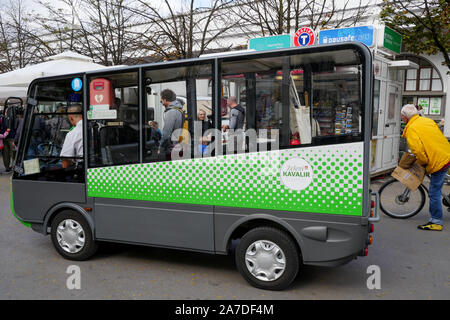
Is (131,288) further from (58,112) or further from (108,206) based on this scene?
(58,112)

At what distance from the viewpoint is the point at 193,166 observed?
4395mm

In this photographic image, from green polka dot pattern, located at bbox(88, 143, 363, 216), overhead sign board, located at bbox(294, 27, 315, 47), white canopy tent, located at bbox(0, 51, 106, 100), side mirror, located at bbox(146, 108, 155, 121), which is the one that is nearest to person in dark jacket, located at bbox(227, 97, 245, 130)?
green polka dot pattern, located at bbox(88, 143, 363, 216)

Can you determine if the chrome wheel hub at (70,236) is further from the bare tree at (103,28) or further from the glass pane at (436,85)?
the glass pane at (436,85)

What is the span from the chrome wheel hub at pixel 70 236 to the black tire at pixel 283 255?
201 centimetres

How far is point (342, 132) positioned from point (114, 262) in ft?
10.1

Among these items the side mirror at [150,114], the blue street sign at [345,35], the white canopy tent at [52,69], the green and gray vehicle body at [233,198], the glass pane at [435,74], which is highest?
the glass pane at [435,74]

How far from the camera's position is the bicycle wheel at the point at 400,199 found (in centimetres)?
701

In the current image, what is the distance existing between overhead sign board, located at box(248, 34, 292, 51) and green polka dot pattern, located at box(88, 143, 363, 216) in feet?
7.67

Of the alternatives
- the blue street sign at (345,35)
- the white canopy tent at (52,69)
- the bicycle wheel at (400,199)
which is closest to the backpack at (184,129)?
the blue street sign at (345,35)

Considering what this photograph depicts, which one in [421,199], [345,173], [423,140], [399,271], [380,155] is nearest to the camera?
[345,173]

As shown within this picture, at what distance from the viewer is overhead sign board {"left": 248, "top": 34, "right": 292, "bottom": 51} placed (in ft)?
19.8

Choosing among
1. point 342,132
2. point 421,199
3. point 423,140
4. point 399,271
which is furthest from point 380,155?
point 342,132

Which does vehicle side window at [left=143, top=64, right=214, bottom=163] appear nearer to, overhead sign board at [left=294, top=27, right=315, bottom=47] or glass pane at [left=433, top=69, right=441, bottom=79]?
overhead sign board at [left=294, top=27, right=315, bottom=47]

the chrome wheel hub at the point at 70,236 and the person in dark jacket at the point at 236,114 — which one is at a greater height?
the person in dark jacket at the point at 236,114
